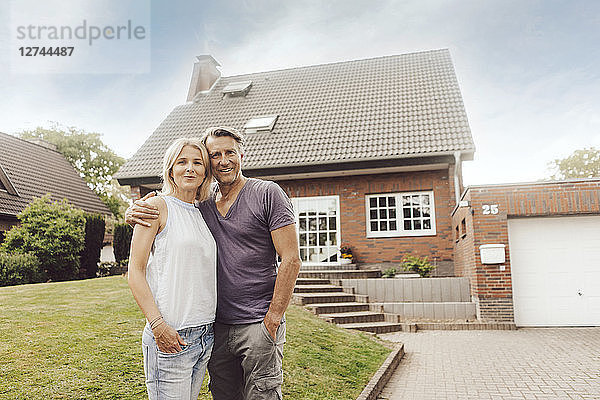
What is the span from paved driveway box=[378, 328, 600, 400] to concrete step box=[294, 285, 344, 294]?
229 cm

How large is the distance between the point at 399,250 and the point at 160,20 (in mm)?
9165

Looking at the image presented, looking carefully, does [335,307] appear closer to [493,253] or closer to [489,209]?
[493,253]

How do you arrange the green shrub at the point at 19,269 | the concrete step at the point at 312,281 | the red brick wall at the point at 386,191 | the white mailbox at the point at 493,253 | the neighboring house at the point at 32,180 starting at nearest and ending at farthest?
the white mailbox at the point at 493,253 → the concrete step at the point at 312,281 → the green shrub at the point at 19,269 → the red brick wall at the point at 386,191 → the neighboring house at the point at 32,180

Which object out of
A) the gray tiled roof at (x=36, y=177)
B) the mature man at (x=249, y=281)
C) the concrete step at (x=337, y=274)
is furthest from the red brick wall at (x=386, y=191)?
the mature man at (x=249, y=281)

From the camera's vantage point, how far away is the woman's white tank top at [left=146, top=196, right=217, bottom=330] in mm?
2535

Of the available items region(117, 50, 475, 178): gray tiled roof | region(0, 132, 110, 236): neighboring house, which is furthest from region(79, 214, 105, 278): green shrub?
region(0, 132, 110, 236): neighboring house

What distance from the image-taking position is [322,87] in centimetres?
1788

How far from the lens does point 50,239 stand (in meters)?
14.1

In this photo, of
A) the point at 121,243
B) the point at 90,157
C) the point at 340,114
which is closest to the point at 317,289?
Result: the point at 340,114

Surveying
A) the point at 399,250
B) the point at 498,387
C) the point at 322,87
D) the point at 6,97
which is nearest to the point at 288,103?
the point at 322,87

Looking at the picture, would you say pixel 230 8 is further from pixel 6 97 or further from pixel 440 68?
pixel 6 97

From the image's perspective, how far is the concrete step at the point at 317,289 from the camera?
37.4 feet

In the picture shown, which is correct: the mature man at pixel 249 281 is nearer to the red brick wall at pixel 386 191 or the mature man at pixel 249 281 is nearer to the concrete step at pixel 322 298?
the concrete step at pixel 322 298

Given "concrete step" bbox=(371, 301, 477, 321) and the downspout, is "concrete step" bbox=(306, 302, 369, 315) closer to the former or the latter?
"concrete step" bbox=(371, 301, 477, 321)
